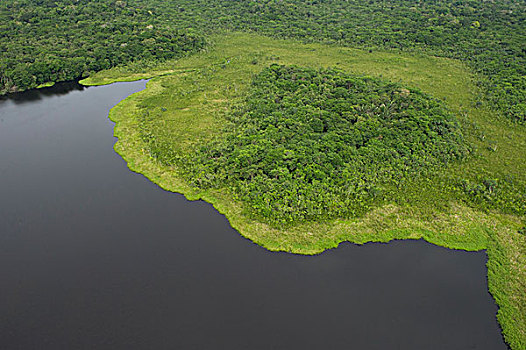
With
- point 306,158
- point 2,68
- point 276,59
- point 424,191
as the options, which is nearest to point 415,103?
point 424,191

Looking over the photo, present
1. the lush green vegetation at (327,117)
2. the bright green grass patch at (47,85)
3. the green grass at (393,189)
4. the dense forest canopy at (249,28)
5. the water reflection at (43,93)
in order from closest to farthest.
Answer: the green grass at (393,189), the lush green vegetation at (327,117), the water reflection at (43,93), the bright green grass patch at (47,85), the dense forest canopy at (249,28)

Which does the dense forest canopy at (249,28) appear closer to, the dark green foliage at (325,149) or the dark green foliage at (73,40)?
the dark green foliage at (73,40)

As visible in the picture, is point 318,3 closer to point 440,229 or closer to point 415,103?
point 415,103

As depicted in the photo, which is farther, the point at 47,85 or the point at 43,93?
the point at 47,85

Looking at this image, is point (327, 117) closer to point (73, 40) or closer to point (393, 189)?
point (393, 189)

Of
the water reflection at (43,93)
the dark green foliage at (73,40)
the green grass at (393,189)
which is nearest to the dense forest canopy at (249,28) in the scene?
the dark green foliage at (73,40)

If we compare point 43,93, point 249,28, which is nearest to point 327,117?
point 43,93

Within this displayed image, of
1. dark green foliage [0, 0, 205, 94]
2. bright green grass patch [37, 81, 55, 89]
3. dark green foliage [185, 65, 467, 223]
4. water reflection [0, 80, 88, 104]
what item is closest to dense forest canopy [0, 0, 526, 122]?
dark green foliage [0, 0, 205, 94]
